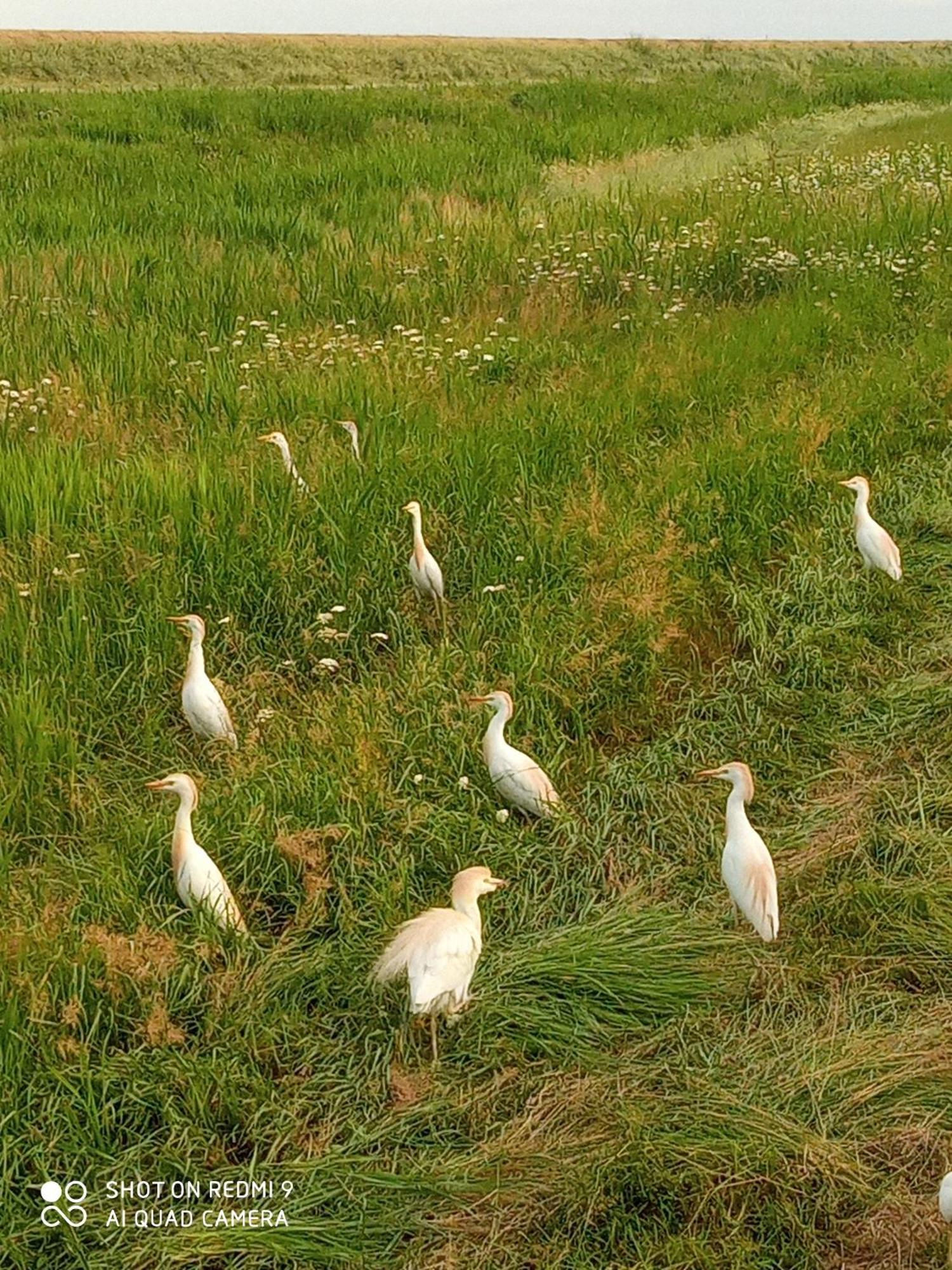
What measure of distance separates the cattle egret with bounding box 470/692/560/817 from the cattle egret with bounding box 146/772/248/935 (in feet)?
3.00

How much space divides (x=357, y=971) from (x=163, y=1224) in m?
0.76

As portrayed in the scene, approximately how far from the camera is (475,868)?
9.97 feet

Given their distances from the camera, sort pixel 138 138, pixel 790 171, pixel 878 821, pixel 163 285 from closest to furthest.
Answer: pixel 878 821
pixel 163 285
pixel 790 171
pixel 138 138

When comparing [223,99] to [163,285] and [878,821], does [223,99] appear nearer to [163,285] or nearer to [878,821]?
[163,285]

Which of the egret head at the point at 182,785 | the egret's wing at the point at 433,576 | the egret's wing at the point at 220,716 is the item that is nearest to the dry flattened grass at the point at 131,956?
the egret head at the point at 182,785

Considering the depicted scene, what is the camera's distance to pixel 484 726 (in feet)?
12.9

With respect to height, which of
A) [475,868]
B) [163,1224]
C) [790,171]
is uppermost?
[790,171]

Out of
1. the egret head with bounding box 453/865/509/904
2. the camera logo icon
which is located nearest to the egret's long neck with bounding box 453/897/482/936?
the egret head with bounding box 453/865/509/904

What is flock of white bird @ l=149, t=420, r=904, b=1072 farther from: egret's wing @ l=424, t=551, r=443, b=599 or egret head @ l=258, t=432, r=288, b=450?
egret head @ l=258, t=432, r=288, b=450

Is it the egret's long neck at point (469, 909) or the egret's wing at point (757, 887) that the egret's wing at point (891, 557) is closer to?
the egret's wing at point (757, 887)

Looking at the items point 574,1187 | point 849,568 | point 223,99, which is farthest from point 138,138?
point 574,1187

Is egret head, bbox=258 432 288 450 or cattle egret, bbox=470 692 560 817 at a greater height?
egret head, bbox=258 432 288 450

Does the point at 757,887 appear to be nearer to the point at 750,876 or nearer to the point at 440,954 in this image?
the point at 750,876

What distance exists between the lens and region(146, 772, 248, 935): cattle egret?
3.00 m
